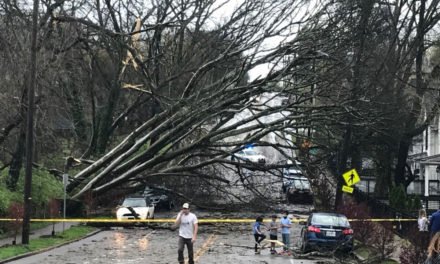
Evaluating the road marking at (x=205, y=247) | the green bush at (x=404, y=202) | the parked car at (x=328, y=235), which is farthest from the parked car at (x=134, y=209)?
the green bush at (x=404, y=202)

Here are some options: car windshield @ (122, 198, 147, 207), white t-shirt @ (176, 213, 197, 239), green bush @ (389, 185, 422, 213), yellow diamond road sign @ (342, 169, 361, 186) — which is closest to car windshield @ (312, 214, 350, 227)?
white t-shirt @ (176, 213, 197, 239)

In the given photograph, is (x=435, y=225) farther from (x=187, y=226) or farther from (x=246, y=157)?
(x=246, y=157)

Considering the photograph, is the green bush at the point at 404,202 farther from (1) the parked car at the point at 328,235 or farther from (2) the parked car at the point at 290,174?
(1) the parked car at the point at 328,235

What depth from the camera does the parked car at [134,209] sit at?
29.9 meters

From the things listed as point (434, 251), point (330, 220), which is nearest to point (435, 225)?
point (434, 251)

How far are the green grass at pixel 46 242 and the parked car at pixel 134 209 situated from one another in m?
2.41

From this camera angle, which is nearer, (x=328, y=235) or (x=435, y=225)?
(x=435, y=225)

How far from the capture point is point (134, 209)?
30781mm

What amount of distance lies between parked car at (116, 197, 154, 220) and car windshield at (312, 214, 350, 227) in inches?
478

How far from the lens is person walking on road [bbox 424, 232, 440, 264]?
12.6 m

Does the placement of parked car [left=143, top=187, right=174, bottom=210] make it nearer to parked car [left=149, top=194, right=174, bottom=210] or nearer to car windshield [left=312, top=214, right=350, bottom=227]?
parked car [left=149, top=194, right=174, bottom=210]

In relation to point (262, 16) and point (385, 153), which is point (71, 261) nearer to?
point (262, 16)

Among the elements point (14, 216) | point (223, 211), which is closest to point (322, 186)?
point (223, 211)

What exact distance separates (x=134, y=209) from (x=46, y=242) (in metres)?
9.88
